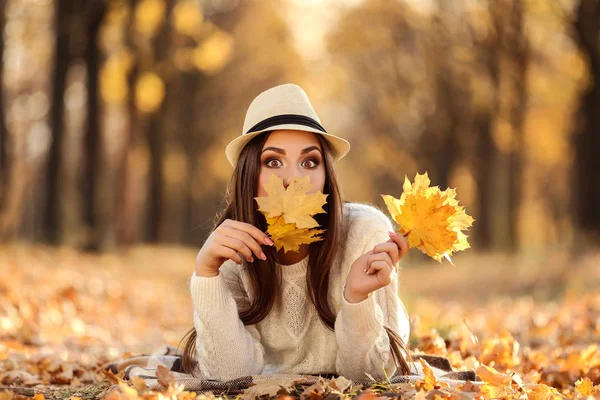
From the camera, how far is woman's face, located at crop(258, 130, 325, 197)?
3037 millimetres

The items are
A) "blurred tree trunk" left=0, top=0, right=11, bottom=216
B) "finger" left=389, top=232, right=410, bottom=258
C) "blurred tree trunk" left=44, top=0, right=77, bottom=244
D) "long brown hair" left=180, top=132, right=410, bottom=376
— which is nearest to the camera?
"finger" left=389, top=232, right=410, bottom=258

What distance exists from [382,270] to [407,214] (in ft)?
0.80

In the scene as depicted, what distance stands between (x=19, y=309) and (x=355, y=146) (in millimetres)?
33161

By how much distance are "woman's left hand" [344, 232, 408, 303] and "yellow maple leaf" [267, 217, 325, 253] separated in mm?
219

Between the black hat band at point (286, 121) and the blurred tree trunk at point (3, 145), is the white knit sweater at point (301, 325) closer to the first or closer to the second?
the black hat band at point (286, 121)

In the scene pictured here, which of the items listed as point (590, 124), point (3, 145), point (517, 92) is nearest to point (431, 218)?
point (3, 145)

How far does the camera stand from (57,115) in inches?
531

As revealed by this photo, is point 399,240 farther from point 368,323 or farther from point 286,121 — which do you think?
point 286,121

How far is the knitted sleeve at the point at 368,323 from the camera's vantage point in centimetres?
289

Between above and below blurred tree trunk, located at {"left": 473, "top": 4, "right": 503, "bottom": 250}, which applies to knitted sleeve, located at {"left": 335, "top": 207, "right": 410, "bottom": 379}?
below

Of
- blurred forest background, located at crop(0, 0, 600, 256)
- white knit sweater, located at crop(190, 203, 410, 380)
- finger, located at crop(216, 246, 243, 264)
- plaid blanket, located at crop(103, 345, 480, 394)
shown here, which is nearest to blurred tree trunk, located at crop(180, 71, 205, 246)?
blurred forest background, located at crop(0, 0, 600, 256)

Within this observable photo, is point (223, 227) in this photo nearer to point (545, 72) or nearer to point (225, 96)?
point (545, 72)

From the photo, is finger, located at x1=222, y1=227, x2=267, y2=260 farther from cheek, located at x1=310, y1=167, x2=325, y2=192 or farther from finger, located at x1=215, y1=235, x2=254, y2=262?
cheek, located at x1=310, y1=167, x2=325, y2=192

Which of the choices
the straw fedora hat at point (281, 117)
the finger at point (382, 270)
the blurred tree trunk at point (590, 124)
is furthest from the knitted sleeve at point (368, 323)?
the blurred tree trunk at point (590, 124)
